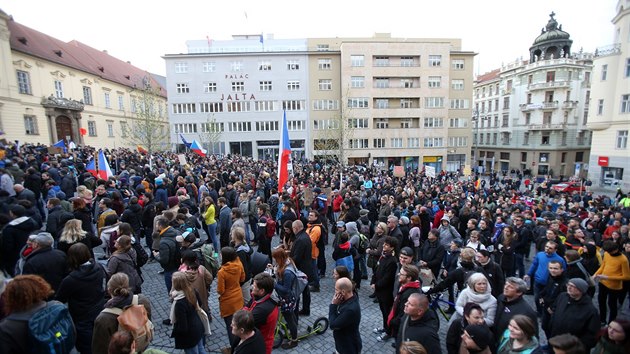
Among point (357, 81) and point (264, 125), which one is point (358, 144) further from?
point (264, 125)

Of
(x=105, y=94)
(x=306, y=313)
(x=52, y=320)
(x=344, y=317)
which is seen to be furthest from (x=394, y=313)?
(x=105, y=94)

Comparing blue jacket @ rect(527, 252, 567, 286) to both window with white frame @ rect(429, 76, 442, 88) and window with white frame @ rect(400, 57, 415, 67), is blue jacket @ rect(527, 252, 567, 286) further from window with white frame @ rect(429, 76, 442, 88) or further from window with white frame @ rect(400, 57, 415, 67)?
window with white frame @ rect(429, 76, 442, 88)

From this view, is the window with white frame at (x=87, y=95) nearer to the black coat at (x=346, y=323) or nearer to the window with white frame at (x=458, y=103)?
the black coat at (x=346, y=323)

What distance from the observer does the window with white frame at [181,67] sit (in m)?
41.6

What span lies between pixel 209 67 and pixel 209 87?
8.76 feet

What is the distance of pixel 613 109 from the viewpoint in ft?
89.9

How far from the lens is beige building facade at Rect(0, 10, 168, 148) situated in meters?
28.1

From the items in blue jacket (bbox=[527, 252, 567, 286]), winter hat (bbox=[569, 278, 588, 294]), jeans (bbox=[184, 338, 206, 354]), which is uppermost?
winter hat (bbox=[569, 278, 588, 294])

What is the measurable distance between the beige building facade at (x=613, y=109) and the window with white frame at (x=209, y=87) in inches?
1663

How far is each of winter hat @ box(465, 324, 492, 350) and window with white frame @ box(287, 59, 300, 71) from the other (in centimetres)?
4340

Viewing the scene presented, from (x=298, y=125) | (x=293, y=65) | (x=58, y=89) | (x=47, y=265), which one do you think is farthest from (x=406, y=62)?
(x=47, y=265)

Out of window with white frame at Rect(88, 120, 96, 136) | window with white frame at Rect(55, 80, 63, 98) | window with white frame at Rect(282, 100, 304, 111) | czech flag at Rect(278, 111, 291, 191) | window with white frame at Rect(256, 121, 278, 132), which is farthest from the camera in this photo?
window with white frame at Rect(282, 100, 304, 111)

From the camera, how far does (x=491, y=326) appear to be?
3992mm

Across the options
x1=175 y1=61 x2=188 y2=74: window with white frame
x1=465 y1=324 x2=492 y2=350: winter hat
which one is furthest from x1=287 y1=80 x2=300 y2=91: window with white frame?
x1=465 y1=324 x2=492 y2=350: winter hat
